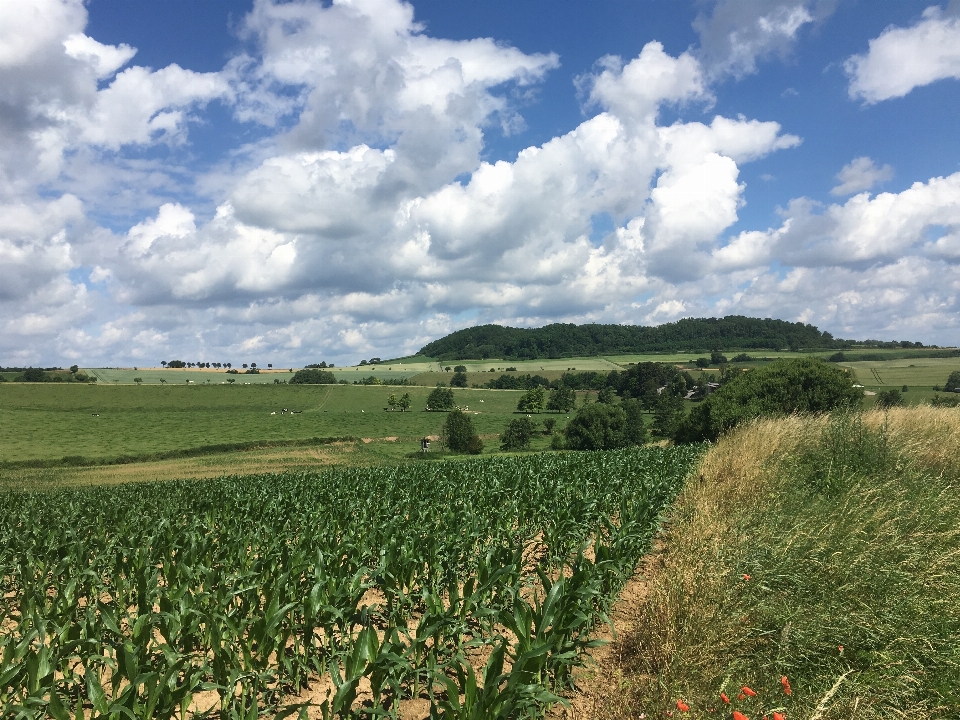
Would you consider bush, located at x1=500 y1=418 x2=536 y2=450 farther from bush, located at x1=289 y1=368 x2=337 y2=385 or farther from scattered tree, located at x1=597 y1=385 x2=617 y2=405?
bush, located at x1=289 y1=368 x2=337 y2=385

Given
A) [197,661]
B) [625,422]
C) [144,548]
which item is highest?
[144,548]

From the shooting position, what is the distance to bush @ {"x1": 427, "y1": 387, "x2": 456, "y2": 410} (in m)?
107

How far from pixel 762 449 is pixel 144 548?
45.7 ft

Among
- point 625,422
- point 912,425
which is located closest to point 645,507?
point 912,425

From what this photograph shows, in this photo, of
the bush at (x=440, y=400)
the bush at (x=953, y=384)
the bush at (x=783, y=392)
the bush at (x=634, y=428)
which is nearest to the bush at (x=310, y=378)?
the bush at (x=440, y=400)

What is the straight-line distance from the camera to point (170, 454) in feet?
193

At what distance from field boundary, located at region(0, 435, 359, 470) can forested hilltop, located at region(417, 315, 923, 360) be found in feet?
404

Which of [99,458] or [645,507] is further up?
[645,507]

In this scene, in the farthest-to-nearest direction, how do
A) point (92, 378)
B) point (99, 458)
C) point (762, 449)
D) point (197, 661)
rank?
point (92, 378) < point (99, 458) < point (762, 449) < point (197, 661)

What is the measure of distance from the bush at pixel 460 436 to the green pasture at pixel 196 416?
16.0 feet

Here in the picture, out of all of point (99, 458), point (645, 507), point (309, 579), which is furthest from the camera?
point (99, 458)

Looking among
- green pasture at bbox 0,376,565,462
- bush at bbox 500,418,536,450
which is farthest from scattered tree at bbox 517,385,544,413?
bush at bbox 500,418,536,450

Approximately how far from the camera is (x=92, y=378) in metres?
116

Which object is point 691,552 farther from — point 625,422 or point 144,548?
point 625,422
